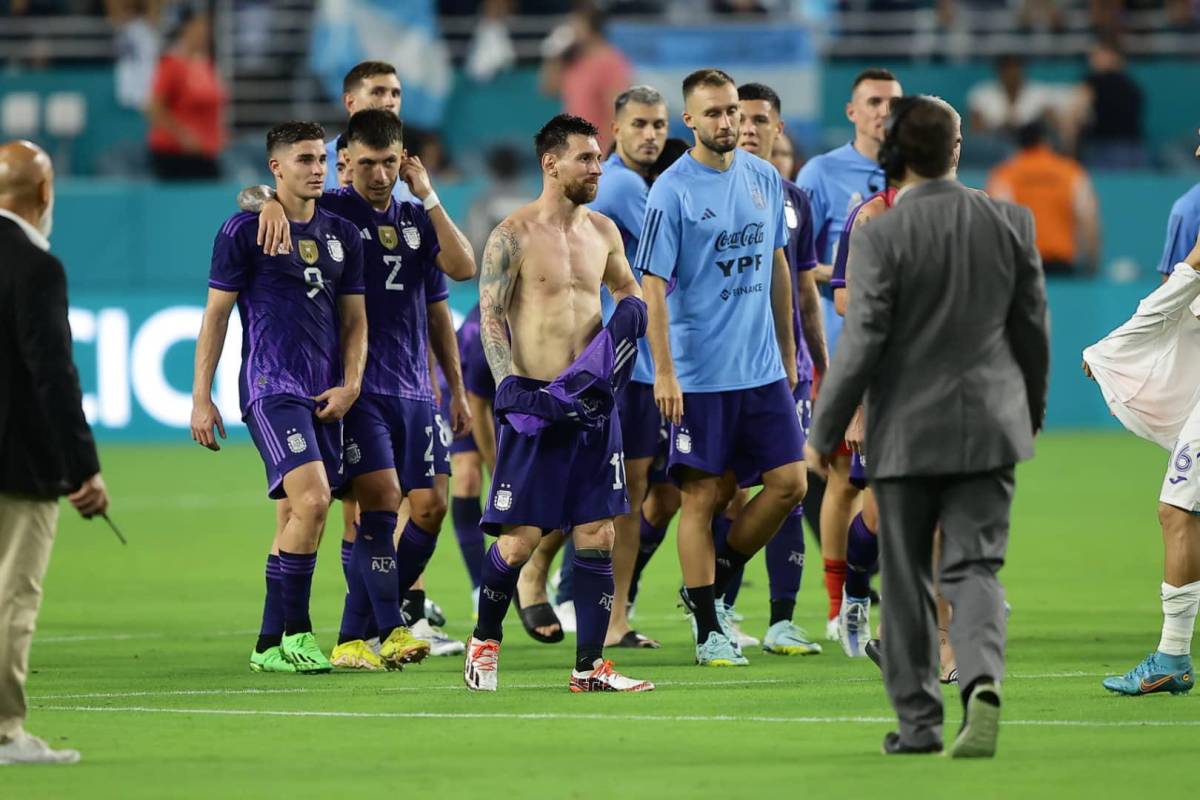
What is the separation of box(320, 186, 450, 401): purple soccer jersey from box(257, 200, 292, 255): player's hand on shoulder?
0.49m

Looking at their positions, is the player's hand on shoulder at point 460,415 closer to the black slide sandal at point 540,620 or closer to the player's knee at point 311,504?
the black slide sandal at point 540,620

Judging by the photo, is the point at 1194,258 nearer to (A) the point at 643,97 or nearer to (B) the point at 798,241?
(B) the point at 798,241

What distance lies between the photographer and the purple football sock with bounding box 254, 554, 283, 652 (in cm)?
984

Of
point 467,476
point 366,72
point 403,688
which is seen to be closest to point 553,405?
point 403,688

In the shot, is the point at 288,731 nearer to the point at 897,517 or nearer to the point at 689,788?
the point at 689,788

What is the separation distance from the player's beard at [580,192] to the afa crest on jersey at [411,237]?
1.36 meters

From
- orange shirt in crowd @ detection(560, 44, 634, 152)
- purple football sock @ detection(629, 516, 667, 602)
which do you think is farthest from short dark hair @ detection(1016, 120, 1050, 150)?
purple football sock @ detection(629, 516, 667, 602)

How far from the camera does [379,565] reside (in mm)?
9883

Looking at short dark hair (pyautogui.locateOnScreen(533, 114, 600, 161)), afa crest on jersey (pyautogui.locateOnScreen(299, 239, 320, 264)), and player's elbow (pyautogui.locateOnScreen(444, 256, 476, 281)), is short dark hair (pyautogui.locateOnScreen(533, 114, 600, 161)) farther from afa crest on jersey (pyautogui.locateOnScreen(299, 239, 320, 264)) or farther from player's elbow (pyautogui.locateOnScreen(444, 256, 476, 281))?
afa crest on jersey (pyautogui.locateOnScreen(299, 239, 320, 264))

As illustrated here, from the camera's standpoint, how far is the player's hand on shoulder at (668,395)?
9477 millimetres

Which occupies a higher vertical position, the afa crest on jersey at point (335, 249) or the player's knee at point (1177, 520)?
the afa crest on jersey at point (335, 249)

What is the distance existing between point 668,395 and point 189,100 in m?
14.2

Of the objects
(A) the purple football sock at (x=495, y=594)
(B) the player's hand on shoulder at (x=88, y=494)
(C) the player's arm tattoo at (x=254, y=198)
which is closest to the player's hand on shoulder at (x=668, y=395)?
(A) the purple football sock at (x=495, y=594)

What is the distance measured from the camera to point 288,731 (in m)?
7.91
